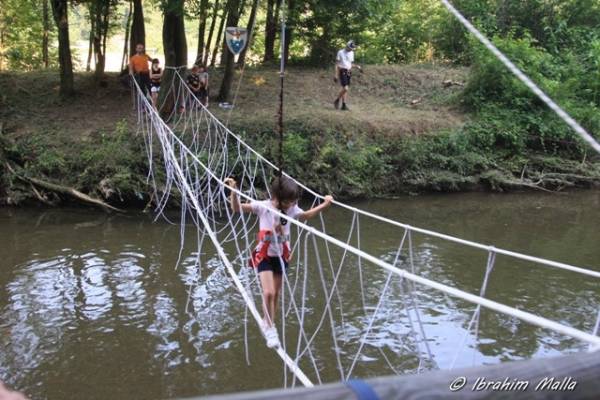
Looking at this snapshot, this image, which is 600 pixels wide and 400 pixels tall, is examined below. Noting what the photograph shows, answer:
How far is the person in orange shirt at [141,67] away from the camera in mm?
7980

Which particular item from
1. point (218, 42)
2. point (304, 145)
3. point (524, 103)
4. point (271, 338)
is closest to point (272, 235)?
point (271, 338)

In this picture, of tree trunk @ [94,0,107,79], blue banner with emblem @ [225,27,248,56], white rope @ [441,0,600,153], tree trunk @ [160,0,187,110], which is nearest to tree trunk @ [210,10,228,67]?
tree trunk @ [94,0,107,79]

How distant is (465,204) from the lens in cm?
780

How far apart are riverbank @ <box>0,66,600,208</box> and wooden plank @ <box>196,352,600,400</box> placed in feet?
20.9

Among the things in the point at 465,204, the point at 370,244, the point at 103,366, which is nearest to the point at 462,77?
the point at 465,204

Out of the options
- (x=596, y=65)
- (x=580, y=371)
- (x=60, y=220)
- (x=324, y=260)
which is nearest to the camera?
(x=580, y=371)

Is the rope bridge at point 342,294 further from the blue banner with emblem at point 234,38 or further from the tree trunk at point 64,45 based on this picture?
the tree trunk at point 64,45

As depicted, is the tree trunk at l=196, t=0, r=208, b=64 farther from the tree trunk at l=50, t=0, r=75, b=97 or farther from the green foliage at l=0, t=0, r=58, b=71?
the green foliage at l=0, t=0, r=58, b=71

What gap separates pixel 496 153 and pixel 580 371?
345 inches

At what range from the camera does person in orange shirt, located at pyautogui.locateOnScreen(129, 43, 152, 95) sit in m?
7.98

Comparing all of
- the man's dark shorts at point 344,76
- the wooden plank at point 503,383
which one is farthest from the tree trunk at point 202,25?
the wooden plank at point 503,383

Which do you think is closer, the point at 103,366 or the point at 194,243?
the point at 103,366

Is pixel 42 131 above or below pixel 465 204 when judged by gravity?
above

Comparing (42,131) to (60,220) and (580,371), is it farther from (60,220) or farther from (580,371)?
(580,371)
